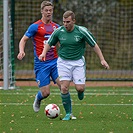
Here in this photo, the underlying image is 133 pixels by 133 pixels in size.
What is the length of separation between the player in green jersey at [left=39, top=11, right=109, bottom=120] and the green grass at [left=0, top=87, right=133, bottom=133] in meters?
0.58

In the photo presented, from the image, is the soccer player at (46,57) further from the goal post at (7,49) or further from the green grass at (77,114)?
the goal post at (7,49)

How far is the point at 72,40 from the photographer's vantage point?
10.7 metres

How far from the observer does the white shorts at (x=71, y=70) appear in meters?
10.7

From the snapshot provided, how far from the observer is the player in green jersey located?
10680mm

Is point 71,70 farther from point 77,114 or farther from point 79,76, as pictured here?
point 77,114

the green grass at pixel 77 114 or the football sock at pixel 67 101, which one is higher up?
the football sock at pixel 67 101

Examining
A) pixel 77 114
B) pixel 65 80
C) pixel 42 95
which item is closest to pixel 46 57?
pixel 42 95

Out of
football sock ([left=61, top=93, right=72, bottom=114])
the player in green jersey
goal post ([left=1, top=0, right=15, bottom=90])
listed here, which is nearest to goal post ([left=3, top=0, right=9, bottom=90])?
goal post ([left=1, top=0, right=15, bottom=90])

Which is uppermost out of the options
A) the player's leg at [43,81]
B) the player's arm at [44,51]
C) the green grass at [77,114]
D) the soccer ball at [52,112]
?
the player's arm at [44,51]

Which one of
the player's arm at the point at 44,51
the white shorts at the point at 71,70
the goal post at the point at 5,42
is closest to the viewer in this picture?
the player's arm at the point at 44,51

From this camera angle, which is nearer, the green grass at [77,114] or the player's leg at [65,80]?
the green grass at [77,114]

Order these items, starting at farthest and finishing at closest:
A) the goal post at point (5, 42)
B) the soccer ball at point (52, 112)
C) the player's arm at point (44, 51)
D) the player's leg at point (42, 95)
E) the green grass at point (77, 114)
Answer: the goal post at point (5, 42), the player's leg at point (42, 95), the player's arm at point (44, 51), the soccer ball at point (52, 112), the green grass at point (77, 114)

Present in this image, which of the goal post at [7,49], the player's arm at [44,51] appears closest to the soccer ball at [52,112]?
the player's arm at [44,51]

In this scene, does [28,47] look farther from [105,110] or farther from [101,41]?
[105,110]
